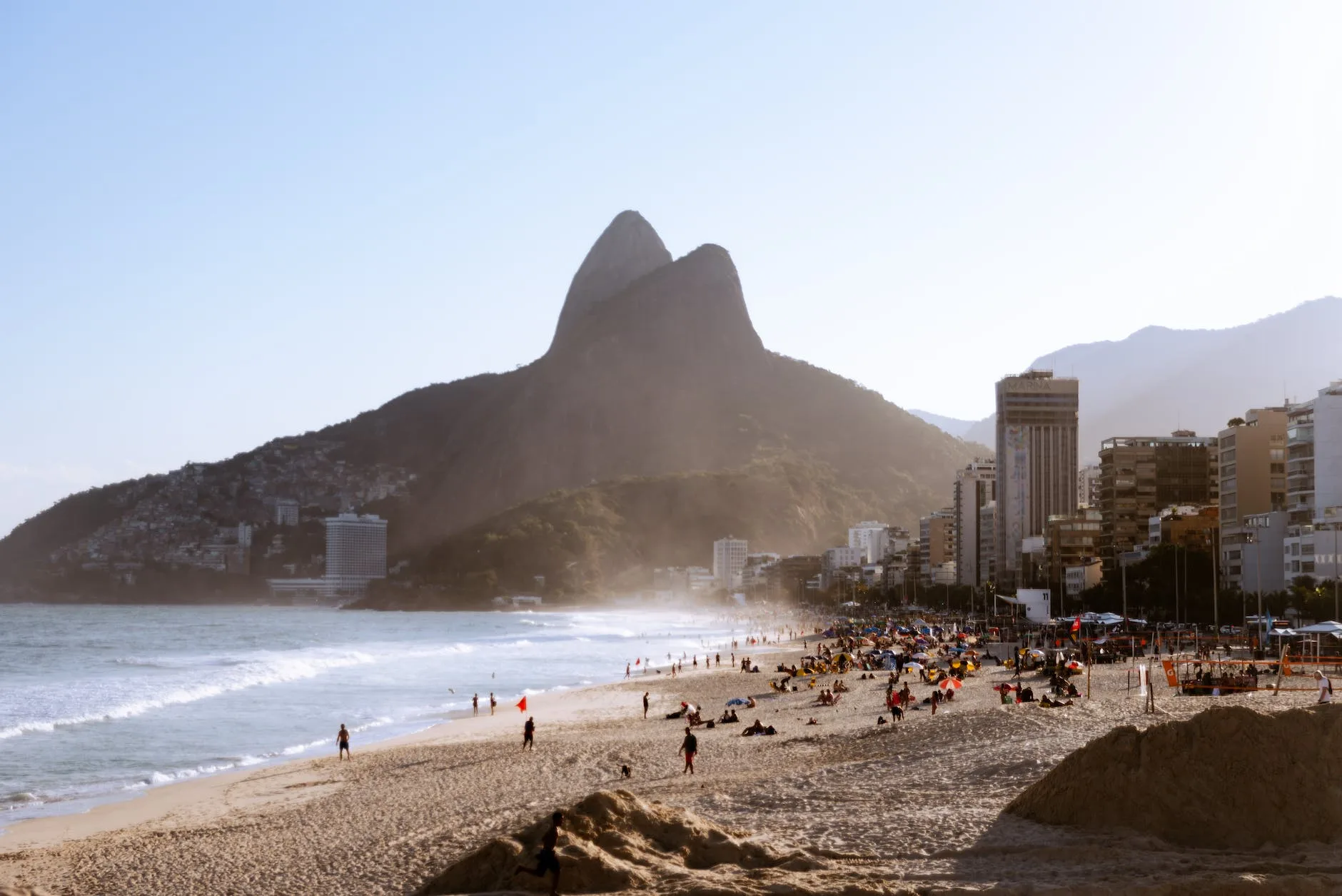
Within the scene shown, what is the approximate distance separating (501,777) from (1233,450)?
2863 inches

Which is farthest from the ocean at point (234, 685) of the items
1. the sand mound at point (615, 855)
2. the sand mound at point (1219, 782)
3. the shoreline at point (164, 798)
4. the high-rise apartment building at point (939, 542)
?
the high-rise apartment building at point (939, 542)

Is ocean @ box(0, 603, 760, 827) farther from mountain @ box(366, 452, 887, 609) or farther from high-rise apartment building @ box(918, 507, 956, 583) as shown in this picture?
mountain @ box(366, 452, 887, 609)

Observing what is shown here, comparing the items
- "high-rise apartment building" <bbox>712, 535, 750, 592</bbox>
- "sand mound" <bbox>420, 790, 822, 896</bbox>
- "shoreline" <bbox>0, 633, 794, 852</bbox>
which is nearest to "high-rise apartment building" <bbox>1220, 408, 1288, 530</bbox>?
"shoreline" <bbox>0, 633, 794, 852</bbox>

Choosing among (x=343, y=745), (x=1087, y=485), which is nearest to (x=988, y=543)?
(x=1087, y=485)

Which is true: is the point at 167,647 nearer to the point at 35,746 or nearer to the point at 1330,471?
the point at 35,746

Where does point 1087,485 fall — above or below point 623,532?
above

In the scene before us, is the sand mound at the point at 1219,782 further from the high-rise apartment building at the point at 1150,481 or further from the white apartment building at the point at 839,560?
the white apartment building at the point at 839,560

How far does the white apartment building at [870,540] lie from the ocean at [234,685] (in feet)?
210

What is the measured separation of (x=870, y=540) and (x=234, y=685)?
444 ft

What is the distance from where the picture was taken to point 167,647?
237 feet

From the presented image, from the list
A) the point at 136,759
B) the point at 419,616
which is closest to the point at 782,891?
the point at 136,759

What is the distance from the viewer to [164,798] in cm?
2183

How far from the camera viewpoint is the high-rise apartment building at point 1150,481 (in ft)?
343

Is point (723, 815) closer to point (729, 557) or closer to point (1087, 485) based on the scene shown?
point (729, 557)
